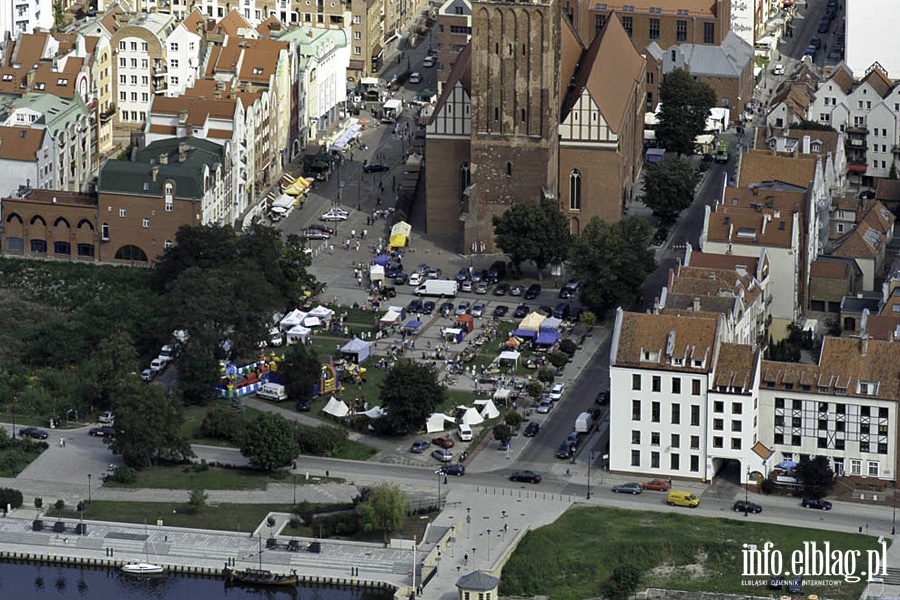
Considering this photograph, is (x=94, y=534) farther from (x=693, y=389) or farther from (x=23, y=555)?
(x=693, y=389)

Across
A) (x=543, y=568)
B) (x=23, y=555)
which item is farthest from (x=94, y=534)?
(x=543, y=568)

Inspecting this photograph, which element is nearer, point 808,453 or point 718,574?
point 718,574

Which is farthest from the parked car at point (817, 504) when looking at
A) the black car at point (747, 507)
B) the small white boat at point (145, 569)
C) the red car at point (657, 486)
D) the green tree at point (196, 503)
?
the small white boat at point (145, 569)

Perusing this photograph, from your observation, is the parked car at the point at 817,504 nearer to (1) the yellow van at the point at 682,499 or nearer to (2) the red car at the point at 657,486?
(1) the yellow van at the point at 682,499

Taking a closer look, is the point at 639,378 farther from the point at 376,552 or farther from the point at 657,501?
the point at 376,552

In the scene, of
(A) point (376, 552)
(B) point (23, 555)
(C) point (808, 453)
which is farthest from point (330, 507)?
(C) point (808, 453)

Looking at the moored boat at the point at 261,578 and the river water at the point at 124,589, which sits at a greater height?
the moored boat at the point at 261,578

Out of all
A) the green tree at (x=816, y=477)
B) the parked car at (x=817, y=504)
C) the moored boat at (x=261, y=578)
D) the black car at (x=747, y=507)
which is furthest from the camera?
the green tree at (x=816, y=477)
